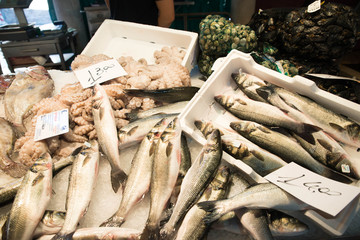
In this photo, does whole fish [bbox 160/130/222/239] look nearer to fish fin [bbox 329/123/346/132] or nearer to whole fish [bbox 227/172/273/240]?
whole fish [bbox 227/172/273/240]

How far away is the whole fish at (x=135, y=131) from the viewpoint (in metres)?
1.62

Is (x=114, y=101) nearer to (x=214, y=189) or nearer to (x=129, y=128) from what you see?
(x=129, y=128)

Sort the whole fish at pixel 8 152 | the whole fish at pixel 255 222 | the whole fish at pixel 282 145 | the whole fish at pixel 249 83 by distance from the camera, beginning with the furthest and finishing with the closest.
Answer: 1. the whole fish at pixel 249 83
2. the whole fish at pixel 8 152
3. the whole fish at pixel 282 145
4. the whole fish at pixel 255 222

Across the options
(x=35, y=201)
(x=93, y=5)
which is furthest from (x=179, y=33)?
(x=93, y=5)

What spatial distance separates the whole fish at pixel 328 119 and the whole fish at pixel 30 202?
5.63 ft

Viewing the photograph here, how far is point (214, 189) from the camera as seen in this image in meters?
1.20

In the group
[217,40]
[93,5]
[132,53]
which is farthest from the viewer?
[93,5]

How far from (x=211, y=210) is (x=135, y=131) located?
2.79 feet

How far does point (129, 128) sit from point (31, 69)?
1.75 meters

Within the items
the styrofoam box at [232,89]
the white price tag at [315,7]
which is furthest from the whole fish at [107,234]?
the white price tag at [315,7]

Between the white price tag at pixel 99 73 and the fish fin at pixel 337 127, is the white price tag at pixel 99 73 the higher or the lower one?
the higher one

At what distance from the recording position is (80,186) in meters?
1.34

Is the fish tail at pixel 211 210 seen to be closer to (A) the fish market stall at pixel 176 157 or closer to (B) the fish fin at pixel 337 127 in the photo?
(A) the fish market stall at pixel 176 157

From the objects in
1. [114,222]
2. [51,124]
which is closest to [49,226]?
[114,222]
